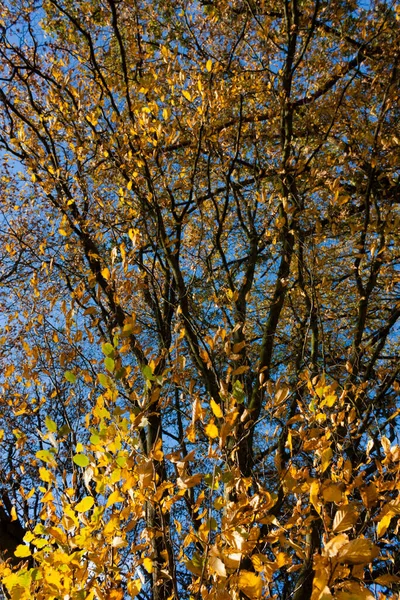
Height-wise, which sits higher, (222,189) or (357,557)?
(222,189)

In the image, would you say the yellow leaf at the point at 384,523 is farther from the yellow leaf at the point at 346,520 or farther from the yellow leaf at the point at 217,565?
the yellow leaf at the point at 217,565

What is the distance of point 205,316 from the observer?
211 inches

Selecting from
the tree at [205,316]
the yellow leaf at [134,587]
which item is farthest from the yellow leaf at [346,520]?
the yellow leaf at [134,587]

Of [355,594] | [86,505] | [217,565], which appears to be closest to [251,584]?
[217,565]

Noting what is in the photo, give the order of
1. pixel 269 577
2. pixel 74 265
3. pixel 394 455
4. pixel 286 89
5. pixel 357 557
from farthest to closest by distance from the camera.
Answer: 1. pixel 74 265
2. pixel 286 89
3. pixel 394 455
4. pixel 269 577
5. pixel 357 557

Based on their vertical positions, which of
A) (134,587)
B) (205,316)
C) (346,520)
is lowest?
(134,587)

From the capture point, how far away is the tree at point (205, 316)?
1.57m

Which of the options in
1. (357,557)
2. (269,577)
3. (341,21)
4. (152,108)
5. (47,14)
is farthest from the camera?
(47,14)

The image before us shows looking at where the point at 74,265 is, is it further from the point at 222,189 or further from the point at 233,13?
the point at 233,13

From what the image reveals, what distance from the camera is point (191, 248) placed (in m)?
6.20

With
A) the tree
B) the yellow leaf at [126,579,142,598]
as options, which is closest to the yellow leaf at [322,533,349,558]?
the tree

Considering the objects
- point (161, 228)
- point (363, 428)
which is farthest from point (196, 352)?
point (363, 428)

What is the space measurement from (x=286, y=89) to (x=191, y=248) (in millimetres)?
2431

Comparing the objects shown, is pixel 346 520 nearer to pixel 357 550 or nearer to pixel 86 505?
pixel 357 550
